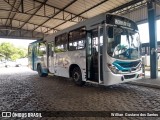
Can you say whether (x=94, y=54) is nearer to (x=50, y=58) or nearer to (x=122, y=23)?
(x=122, y=23)

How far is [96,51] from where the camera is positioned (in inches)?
293

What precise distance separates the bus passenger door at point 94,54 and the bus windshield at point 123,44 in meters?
0.48

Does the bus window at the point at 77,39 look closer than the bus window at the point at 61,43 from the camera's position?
Yes

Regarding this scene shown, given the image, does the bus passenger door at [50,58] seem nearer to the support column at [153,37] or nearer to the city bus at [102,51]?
the city bus at [102,51]

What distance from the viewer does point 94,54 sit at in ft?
24.9

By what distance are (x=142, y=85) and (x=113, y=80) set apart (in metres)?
2.81

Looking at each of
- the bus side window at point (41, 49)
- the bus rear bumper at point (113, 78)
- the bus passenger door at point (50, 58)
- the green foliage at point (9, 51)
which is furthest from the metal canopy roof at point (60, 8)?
the green foliage at point (9, 51)

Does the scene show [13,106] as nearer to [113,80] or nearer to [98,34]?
[113,80]

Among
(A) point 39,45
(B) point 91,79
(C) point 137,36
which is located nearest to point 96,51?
(B) point 91,79

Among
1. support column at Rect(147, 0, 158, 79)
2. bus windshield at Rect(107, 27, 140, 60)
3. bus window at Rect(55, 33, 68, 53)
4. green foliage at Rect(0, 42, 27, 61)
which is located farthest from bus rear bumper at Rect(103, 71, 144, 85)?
green foliage at Rect(0, 42, 27, 61)

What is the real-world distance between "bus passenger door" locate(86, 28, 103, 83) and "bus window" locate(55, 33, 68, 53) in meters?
2.27

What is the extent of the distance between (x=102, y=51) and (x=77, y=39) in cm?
204

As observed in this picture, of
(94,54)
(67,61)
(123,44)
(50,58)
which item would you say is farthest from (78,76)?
(50,58)

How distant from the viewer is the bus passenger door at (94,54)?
7020mm
